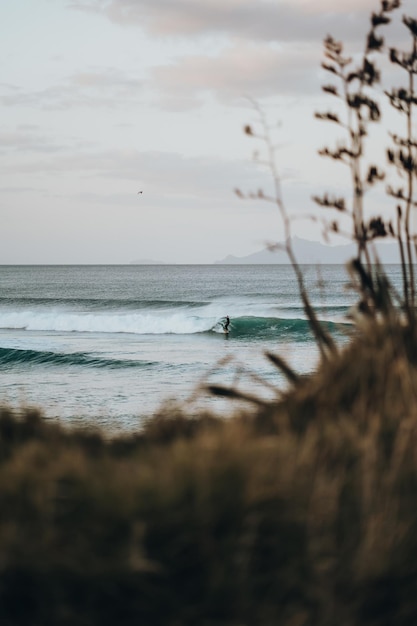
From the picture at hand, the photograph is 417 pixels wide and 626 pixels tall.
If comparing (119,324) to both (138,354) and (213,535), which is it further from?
(213,535)

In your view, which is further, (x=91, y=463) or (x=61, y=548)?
(x=91, y=463)

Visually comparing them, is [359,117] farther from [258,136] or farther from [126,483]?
[126,483]

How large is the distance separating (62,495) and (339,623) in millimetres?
891

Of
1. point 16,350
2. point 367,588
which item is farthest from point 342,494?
point 16,350

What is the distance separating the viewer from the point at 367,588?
2568 millimetres

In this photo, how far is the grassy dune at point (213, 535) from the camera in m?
2.38

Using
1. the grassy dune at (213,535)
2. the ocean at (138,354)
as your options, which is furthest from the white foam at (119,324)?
the grassy dune at (213,535)

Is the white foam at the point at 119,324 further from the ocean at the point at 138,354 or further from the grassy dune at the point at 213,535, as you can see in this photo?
the grassy dune at the point at 213,535

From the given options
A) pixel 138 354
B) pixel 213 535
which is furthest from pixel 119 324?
pixel 213 535

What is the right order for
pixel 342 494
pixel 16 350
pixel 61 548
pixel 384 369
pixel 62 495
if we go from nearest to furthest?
pixel 61 548, pixel 62 495, pixel 342 494, pixel 384 369, pixel 16 350

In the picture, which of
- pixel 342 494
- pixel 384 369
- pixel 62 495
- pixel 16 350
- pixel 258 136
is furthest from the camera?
pixel 16 350

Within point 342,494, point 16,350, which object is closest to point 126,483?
point 342,494

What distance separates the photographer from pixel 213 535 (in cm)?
251

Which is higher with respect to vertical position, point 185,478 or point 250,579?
point 185,478
